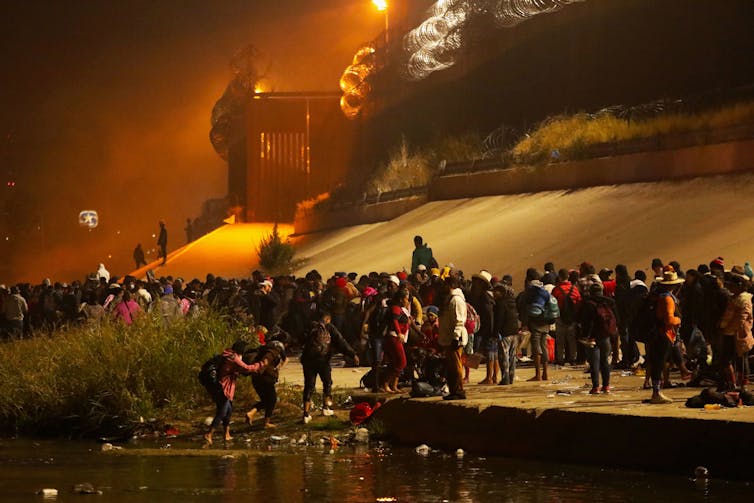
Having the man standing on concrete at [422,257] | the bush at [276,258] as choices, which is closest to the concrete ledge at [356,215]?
the bush at [276,258]

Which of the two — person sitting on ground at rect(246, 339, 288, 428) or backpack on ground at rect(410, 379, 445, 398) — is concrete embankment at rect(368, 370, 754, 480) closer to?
backpack on ground at rect(410, 379, 445, 398)

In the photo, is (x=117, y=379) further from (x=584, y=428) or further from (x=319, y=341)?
(x=584, y=428)

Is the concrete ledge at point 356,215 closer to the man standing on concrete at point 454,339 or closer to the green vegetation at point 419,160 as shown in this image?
the green vegetation at point 419,160

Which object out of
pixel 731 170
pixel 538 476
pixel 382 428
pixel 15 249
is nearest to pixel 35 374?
pixel 382 428

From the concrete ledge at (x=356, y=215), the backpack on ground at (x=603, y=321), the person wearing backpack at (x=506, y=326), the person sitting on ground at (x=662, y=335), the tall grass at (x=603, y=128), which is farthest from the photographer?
the concrete ledge at (x=356, y=215)

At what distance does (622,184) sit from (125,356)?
2037 cm

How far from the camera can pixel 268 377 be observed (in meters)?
18.3

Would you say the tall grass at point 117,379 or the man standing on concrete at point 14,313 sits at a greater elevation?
the man standing on concrete at point 14,313

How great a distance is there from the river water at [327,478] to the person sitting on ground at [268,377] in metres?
0.87

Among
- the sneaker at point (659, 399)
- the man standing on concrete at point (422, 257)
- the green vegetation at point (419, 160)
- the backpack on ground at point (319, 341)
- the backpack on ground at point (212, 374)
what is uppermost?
the green vegetation at point (419, 160)

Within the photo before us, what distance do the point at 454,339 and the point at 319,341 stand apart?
1.90m

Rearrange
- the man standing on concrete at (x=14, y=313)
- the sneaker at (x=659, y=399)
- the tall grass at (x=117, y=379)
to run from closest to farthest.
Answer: the sneaker at (x=659, y=399) < the tall grass at (x=117, y=379) < the man standing on concrete at (x=14, y=313)

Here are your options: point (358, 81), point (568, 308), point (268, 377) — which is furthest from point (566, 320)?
point (358, 81)

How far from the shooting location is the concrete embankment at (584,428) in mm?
Answer: 13938
